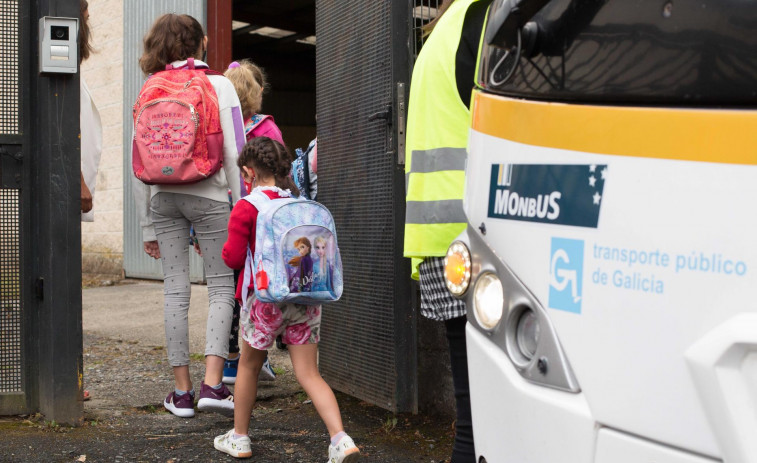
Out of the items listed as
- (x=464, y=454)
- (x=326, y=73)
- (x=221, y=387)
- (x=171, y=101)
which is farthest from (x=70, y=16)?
(x=464, y=454)

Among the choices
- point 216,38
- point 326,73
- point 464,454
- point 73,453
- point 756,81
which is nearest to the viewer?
point 756,81

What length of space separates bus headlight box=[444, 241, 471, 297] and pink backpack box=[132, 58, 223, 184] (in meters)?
2.58

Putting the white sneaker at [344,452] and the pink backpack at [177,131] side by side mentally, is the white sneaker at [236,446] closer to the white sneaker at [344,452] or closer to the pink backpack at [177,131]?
the white sneaker at [344,452]

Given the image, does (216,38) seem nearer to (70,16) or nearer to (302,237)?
(70,16)

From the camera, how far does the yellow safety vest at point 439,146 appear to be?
2959mm

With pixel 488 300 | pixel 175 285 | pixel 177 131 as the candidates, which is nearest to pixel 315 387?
pixel 175 285

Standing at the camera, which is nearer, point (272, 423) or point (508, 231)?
point (508, 231)

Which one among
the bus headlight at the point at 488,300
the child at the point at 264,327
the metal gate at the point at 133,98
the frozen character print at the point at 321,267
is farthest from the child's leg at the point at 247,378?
the metal gate at the point at 133,98

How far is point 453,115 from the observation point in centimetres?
296

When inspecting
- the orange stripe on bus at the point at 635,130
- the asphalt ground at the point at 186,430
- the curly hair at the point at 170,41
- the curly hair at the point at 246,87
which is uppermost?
the curly hair at the point at 170,41

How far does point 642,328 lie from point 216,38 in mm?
9905

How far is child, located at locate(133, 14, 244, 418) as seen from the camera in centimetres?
478

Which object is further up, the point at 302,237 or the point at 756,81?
the point at 756,81

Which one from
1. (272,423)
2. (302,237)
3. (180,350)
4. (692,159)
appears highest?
(692,159)
